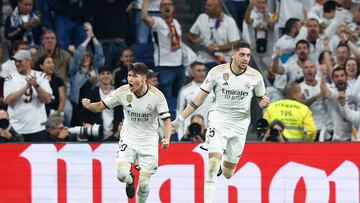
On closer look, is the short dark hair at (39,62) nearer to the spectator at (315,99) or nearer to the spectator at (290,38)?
the spectator at (290,38)

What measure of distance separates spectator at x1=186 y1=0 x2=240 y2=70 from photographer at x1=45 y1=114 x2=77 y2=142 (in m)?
3.66

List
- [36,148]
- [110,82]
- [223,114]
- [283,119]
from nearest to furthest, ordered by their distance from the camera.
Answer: [223,114] < [36,148] < [283,119] < [110,82]

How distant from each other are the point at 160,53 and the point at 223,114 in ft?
17.9

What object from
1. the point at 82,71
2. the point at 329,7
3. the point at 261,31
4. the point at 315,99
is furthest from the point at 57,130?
the point at 329,7

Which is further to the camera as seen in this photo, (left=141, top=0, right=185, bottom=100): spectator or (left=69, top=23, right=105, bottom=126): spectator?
(left=141, top=0, right=185, bottom=100): spectator

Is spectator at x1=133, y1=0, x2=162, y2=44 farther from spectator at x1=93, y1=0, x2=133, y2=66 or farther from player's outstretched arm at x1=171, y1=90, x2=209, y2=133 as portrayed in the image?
player's outstretched arm at x1=171, y1=90, x2=209, y2=133

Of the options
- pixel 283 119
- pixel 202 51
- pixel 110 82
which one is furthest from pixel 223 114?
pixel 202 51

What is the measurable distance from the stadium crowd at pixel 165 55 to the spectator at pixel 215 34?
0.02 m

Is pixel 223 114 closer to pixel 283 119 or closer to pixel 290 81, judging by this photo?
pixel 283 119

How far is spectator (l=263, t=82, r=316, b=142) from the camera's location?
1928cm

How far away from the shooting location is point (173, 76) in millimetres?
22016

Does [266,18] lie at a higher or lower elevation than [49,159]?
higher

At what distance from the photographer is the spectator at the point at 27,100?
20203 mm

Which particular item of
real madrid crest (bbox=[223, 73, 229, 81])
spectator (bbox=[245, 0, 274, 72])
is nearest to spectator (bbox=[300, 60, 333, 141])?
spectator (bbox=[245, 0, 274, 72])
